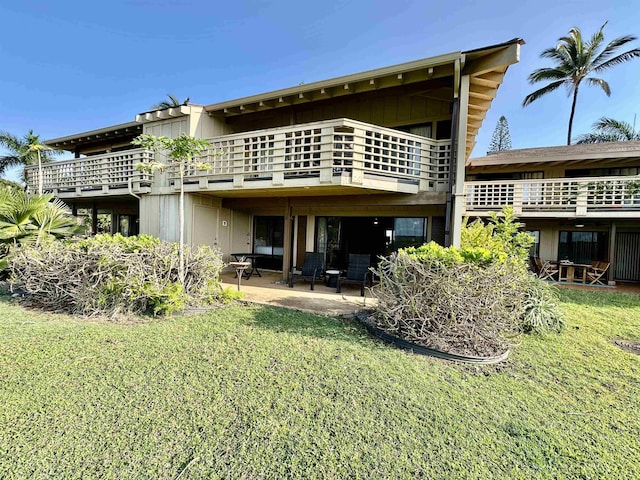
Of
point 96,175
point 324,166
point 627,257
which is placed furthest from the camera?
point 627,257

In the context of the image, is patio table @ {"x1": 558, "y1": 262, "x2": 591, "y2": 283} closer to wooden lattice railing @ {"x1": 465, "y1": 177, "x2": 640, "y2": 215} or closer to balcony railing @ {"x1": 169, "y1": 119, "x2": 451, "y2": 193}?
wooden lattice railing @ {"x1": 465, "y1": 177, "x2": 640, "y2": 215}

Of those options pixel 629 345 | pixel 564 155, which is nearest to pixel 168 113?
pixel 629 345

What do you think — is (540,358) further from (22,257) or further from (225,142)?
(22,257)

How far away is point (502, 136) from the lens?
3612 cm

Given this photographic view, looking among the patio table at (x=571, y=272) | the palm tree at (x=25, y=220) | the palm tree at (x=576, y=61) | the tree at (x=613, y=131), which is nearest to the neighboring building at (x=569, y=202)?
the patio table at (x=571, y=272)

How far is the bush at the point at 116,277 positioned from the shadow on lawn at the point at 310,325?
5.10ft

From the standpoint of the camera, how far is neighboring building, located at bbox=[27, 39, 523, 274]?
734 centimetres

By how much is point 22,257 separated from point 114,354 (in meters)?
4.81

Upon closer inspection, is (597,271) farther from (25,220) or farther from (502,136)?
(502,136)

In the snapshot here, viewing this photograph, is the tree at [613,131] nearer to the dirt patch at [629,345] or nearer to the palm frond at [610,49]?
the palm frond at [610,49]

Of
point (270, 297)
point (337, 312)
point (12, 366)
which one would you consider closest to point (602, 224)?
point (337, 312)

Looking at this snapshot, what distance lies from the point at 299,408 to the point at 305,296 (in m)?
4.79

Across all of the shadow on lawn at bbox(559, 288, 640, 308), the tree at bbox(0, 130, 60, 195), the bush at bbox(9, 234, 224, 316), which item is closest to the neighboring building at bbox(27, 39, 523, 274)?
the bush at bbox(9, 234, 224, 316)

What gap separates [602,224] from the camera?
40.8ft
